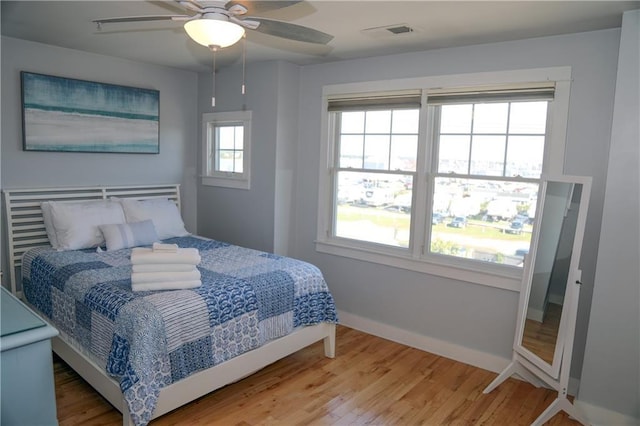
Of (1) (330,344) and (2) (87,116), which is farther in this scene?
(2) (87,116)

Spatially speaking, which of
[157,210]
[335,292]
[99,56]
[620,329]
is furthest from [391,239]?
[99,56]

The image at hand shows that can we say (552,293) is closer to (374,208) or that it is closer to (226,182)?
(374,208)

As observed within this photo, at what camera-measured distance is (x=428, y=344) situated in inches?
147

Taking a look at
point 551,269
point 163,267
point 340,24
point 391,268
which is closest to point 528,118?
point 551,269

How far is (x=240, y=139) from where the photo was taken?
4633mm

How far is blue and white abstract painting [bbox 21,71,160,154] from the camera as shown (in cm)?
384

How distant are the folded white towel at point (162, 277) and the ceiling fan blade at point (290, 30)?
149 centimetres

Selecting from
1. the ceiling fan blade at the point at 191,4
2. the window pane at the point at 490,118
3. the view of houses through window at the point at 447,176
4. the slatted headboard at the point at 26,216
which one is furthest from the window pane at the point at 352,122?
the slatted headboard at the point at 26,216

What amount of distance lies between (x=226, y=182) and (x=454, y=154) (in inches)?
92.1

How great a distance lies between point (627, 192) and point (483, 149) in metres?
1.06

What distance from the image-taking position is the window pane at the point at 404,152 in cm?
378

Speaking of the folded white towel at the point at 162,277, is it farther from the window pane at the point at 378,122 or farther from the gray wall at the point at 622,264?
the gray wall at the point at 622,264

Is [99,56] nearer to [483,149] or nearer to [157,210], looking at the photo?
[157,210]

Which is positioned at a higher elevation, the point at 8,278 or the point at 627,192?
the point at 627,192
